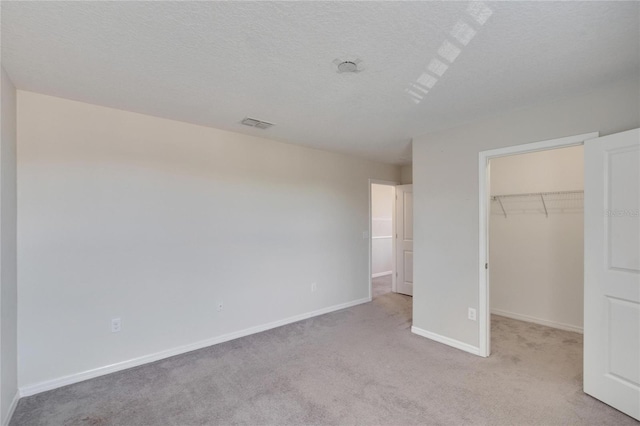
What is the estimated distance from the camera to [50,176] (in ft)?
7.89

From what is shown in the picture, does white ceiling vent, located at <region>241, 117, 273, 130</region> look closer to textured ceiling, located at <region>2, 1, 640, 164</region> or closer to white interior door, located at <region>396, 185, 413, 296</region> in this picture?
textured ceiling, located at <region>2, 1, 640, 164</region>

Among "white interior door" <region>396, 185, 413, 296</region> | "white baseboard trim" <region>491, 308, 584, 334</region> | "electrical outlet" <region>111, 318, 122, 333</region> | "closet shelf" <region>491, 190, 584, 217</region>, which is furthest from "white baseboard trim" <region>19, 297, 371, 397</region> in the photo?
"closet shelf" <region>491, 190, 584, 217</region>

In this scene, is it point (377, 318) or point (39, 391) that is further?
point (377, 318)

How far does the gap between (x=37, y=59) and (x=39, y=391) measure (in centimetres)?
250

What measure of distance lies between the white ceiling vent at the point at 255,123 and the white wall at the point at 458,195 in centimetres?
182

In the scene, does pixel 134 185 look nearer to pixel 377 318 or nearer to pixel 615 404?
pixel 377 318

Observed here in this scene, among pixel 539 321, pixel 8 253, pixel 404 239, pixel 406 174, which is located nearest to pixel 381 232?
pixel 404 239

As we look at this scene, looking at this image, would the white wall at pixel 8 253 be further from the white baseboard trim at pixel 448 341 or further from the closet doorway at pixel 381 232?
the closet doorway at pixel 381 232

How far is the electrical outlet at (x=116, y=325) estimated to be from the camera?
2.63 m

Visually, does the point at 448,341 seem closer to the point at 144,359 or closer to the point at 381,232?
the point at 144,359

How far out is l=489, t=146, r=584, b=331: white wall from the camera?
3537 mm

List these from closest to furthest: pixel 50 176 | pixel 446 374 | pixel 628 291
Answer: pixel 628 291 → pixel 50 176 → pixel 446 374

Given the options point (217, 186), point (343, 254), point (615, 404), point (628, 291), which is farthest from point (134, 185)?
point (615, 404)

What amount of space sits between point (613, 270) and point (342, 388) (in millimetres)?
2200
